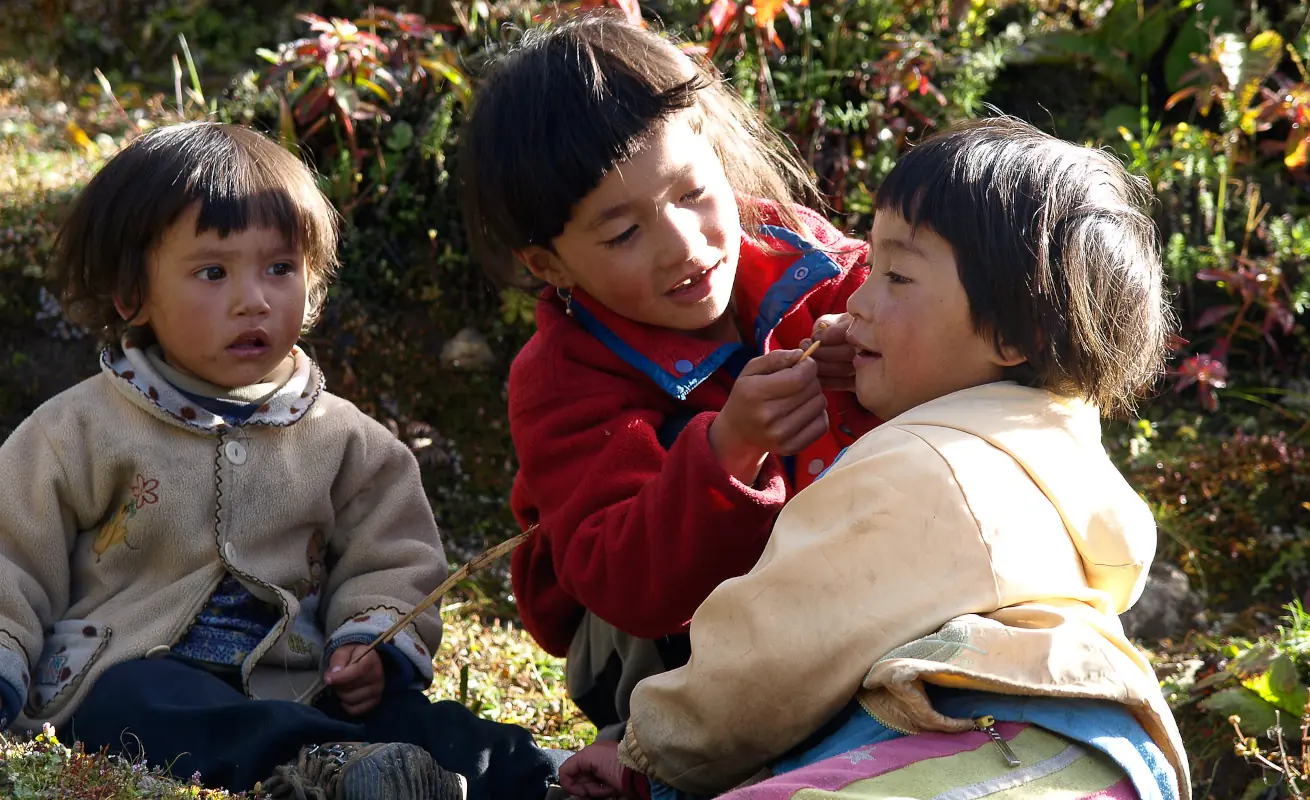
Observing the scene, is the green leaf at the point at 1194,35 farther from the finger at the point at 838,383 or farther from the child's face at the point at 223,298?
the child's face at the point at 223,298

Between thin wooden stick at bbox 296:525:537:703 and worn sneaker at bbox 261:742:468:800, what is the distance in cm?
30

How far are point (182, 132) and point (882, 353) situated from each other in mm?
1600

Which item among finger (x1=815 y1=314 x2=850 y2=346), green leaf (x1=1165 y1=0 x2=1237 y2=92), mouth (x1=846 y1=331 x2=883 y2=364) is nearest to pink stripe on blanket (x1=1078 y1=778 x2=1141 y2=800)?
mouth (x1=846 y1=331 x2=883 y2=364)

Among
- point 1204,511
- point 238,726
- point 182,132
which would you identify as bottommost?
point 1204,511

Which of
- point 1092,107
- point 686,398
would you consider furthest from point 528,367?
point 1092,107

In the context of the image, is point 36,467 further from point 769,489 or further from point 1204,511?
point 1204,511

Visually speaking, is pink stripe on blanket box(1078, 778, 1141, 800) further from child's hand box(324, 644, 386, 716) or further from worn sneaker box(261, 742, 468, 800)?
child's hand box(324, 644, 386, 716)

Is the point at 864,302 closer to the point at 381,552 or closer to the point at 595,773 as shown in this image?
the point at 595,773

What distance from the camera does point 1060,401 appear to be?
2260 millimetres

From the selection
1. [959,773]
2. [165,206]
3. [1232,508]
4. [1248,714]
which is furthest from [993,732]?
[1232,508]

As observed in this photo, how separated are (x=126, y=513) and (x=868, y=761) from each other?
1678mm

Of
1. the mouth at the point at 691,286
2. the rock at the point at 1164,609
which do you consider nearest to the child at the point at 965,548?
the mouth at the point at 691,286

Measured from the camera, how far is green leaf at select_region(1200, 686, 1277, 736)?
2971 millimetres

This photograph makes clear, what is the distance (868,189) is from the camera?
470 cm
